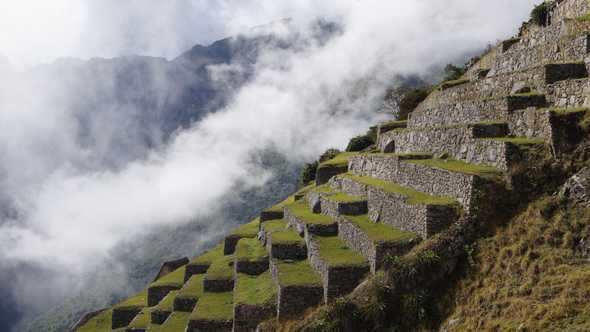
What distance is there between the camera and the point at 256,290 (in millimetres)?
15398

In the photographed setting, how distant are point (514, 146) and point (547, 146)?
22.1 inches

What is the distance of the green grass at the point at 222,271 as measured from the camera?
19130 mm

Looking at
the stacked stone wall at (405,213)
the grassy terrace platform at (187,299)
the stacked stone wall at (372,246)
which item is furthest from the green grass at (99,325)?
the stacked stone wall at (372,246)

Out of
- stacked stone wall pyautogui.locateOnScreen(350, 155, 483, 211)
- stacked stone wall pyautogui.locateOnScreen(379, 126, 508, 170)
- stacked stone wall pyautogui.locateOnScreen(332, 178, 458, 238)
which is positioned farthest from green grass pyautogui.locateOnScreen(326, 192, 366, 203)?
stacked stone wall pyautogui.locateOnScreen(379, 126, 508, 170)

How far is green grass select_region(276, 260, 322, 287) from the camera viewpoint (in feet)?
43.8

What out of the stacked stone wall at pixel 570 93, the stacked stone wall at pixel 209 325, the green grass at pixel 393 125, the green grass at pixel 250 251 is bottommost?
the stacked stone wall at pixel 209 325

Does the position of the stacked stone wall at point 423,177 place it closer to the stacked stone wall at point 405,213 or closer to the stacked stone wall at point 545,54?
the stacked stone wall at point 405,213

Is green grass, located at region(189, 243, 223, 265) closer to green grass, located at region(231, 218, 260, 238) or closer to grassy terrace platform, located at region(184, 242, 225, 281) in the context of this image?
grassy terrace platform, located at region(184, 242, 225, 281)

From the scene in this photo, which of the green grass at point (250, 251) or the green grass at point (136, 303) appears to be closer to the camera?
the green grass at point (250, 251)

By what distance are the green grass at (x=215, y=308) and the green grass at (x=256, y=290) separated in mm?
→ 841

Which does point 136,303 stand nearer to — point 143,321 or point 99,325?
point 99,325

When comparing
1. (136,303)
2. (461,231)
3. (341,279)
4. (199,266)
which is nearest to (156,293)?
(136,303)

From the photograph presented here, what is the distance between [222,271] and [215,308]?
303 cm

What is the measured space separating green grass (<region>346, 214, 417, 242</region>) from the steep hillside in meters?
0.05
